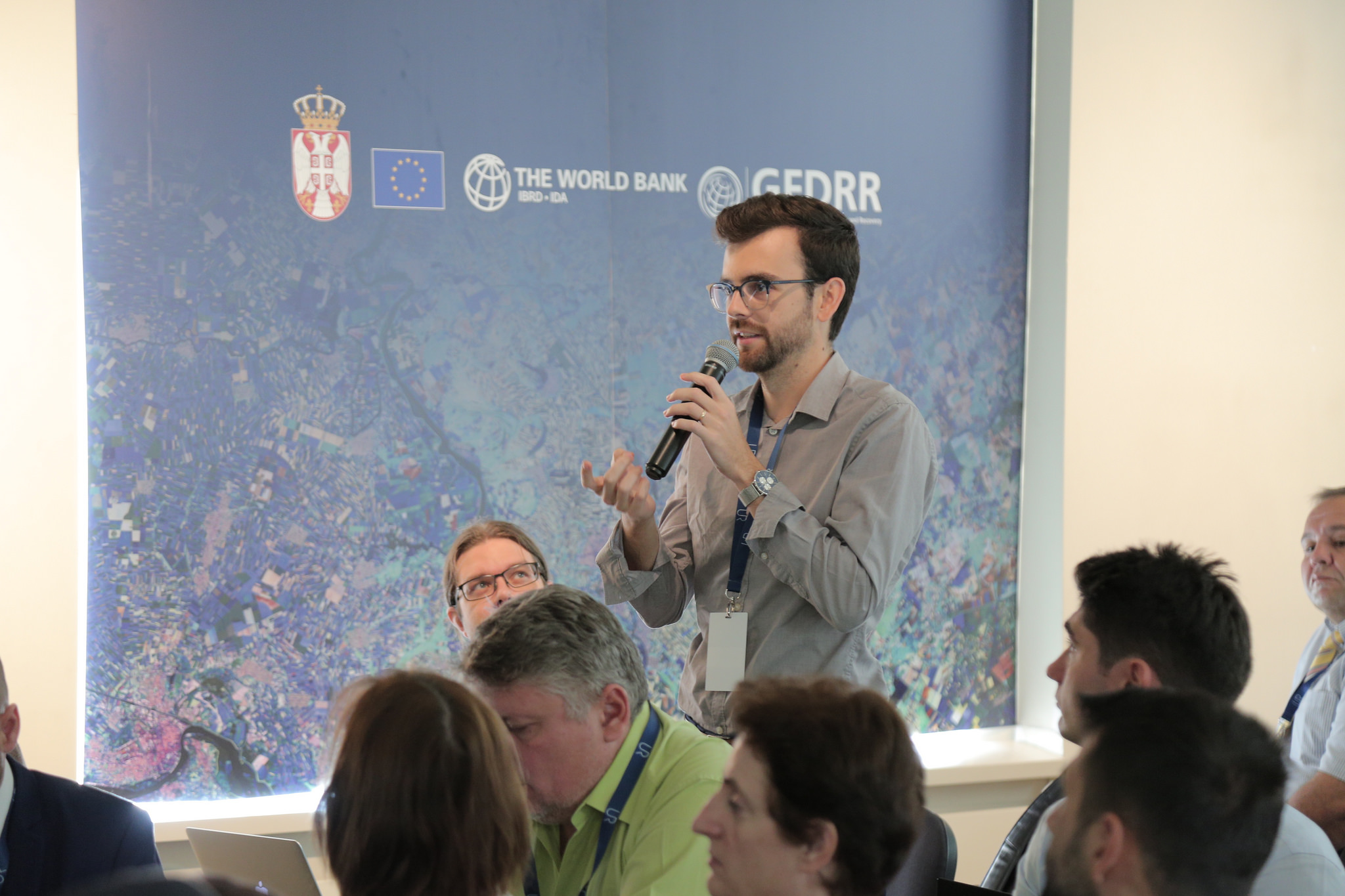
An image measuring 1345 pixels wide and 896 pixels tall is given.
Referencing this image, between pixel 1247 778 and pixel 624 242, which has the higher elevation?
pixel 624 242

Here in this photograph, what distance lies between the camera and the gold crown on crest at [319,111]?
139 inches

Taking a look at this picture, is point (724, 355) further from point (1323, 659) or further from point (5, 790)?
point (1323, 659)

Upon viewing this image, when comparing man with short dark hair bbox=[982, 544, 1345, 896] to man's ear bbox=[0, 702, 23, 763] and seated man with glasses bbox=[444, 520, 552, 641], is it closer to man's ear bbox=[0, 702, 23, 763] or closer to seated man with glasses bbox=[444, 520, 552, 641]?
seated man with glasses bbox=[444, 520, 552, 641]

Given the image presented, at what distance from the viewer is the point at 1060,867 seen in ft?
4.08

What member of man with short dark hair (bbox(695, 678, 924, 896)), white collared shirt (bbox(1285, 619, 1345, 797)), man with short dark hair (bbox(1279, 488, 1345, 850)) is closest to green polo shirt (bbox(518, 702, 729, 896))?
man with short dark hair (bbox(695, 678, 924, 896))

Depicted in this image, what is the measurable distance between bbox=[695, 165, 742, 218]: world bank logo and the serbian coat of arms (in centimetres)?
116

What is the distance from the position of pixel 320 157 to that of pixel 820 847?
114 inches

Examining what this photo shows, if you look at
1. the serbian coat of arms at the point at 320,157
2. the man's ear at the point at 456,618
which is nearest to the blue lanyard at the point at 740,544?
the man's ear at the point at 456,618

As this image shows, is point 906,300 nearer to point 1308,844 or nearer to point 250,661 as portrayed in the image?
point 250,661

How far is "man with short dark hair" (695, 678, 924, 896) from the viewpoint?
1.33m

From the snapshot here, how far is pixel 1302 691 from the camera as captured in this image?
282 centimetres

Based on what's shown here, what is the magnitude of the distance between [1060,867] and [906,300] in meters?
3.09

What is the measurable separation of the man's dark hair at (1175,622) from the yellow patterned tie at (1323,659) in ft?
3.59

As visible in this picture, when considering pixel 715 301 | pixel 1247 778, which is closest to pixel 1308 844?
pixel 1247 778
